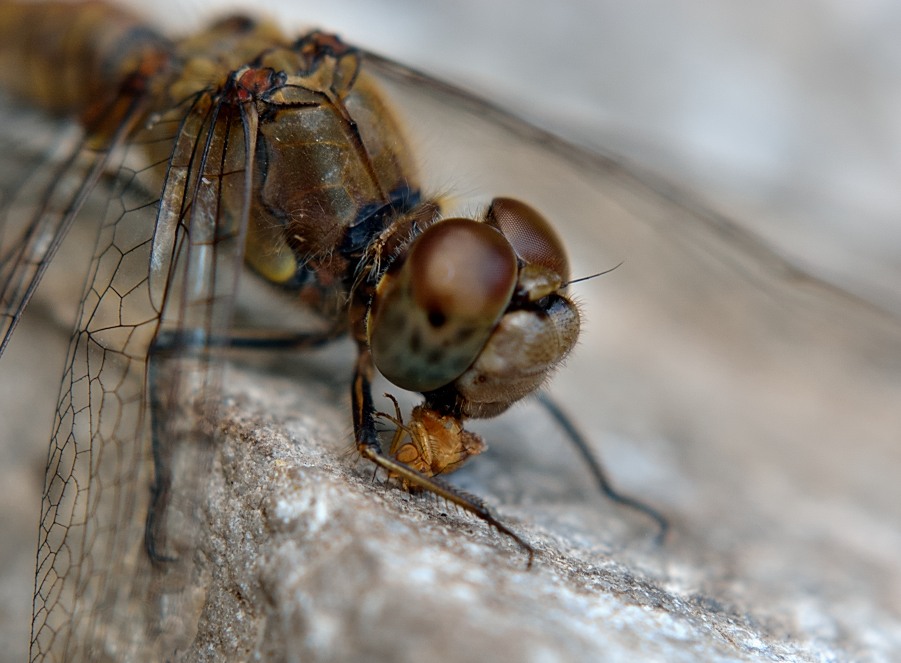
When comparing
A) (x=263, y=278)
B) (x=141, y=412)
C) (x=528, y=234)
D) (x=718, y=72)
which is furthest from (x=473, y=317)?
(x=718, y=72)

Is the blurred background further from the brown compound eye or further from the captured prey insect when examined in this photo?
the brown compound eye

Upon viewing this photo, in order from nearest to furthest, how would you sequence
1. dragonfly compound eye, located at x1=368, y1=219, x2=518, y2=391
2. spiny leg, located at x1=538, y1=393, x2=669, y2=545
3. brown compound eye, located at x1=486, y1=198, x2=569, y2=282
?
dragonfly compound eye, located at x1=368, y1=219, x2=518, y2=391 → brown compound eye, located at x1=486, y1=198, x2=569, y2=282 → spiny leg, located at x1=538, y1=393, x2=669, y2=545

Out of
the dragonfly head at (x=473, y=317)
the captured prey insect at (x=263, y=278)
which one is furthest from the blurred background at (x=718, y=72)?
the dragonfly head at (x=473, y=317)

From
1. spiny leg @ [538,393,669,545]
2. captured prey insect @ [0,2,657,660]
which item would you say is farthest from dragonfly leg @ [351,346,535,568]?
spiny leg @ [538,393,669,545]

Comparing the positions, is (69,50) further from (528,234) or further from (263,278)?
(528,234)

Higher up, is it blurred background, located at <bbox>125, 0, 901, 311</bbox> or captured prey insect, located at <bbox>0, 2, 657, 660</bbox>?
blurred background, located at <bbox>125, 0, 901, 311</bbox>

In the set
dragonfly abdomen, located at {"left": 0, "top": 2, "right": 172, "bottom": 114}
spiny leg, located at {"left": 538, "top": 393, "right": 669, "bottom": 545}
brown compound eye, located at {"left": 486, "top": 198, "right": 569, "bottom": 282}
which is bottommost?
spiny leg, located at {"left": 538, "top": 393, "right": 669, "bottom": 545}

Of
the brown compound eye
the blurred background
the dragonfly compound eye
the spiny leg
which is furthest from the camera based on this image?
the blurred background
